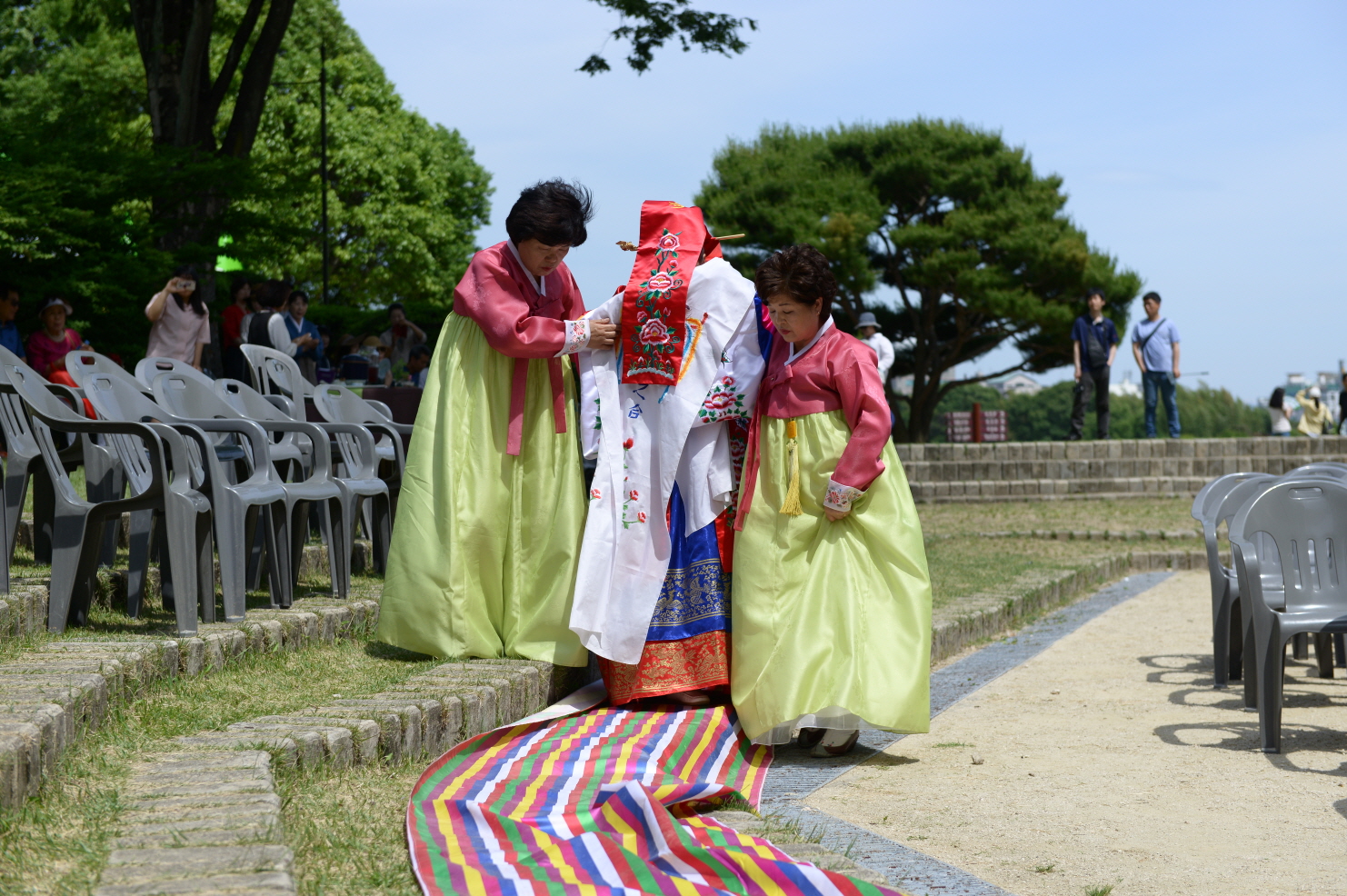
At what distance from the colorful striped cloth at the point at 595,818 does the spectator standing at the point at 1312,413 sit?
785 inches

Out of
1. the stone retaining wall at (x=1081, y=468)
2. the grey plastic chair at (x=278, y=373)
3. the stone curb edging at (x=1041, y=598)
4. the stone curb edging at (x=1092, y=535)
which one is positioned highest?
the grey plastic chair at (x=278, y=373)

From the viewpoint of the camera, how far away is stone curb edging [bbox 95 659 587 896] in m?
2.42

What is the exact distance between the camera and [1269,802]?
4.11 metres

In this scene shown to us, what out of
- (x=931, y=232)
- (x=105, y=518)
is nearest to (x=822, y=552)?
(x=105, y=518)

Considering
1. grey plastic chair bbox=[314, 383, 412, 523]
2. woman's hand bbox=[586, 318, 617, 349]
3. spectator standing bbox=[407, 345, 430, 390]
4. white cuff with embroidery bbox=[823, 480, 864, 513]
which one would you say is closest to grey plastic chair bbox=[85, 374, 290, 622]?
grey plastic chair bbox=[314, 383, 412, 523]

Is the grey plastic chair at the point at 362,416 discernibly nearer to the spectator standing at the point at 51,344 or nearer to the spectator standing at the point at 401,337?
the spectator standing at the point at 51,344

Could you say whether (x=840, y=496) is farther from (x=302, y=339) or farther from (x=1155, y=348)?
(x=1155, y=348)

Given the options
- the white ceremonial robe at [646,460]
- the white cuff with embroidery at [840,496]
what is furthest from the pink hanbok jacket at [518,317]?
the white cuff with embroidery at [840,496]

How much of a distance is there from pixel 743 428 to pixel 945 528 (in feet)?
28.5

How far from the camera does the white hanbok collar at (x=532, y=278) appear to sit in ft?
16.1

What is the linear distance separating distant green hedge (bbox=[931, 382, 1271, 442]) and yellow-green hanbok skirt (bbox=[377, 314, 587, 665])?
2570 centimetres

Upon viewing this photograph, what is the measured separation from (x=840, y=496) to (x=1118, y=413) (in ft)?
156

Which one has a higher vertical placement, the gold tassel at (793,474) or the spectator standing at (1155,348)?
the spectator standing at (1155,348)

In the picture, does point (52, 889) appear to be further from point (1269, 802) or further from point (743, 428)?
point (1269, 802)
